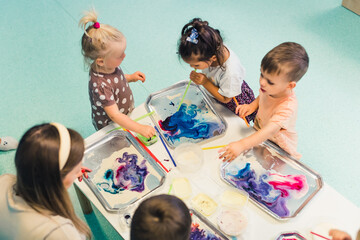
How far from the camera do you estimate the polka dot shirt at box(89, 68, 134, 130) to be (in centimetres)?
173

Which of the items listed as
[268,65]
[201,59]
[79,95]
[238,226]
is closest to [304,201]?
[238,226]

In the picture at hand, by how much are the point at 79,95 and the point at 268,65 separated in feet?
6.30

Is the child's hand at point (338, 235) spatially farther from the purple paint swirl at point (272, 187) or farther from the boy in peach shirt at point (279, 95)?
the boy in peach shirt at point (279, 95)

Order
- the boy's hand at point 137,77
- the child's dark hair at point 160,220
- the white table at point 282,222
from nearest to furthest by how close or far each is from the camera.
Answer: the child's dark hair at point 160,220 < the white table at point 282,222 < the boy's hand at point 137,77

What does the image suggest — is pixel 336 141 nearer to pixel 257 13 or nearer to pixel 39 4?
pixel 257 13

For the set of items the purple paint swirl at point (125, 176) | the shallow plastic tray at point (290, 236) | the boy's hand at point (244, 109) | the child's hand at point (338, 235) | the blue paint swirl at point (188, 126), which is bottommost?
the shallow plastic tray at point (290, 236)

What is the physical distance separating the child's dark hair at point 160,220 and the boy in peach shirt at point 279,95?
22.5 inches

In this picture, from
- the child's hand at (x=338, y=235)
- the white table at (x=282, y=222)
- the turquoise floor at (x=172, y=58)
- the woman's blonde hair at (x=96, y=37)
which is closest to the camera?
the child's hand at (x=338, y=235)

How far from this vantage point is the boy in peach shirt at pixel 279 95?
1520 millimetres

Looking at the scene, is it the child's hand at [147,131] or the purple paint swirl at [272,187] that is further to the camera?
the child's hand at [147,131]

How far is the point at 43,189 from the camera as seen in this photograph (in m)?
1.16

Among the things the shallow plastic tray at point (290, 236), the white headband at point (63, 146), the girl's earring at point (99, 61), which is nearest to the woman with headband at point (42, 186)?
the white headband at point (63, 146)

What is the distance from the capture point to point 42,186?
1.15 metres

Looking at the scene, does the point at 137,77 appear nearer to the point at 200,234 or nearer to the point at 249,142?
the point at 249,142
